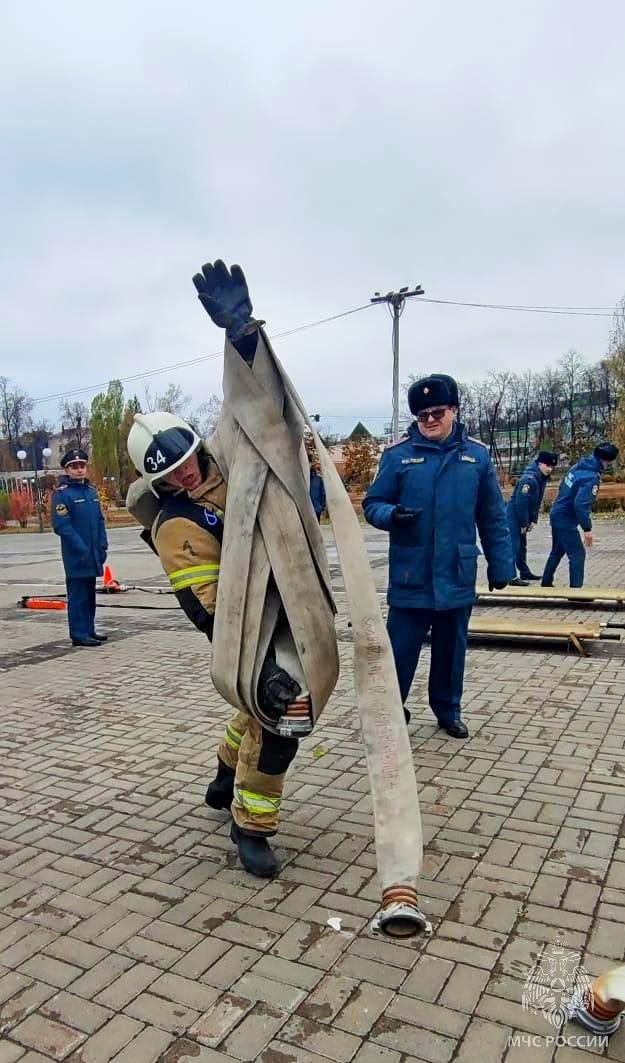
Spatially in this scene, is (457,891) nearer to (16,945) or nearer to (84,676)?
(16,945)

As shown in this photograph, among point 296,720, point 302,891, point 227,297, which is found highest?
point 227,297

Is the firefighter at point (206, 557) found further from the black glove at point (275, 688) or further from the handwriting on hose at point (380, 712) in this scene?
the handwriting on hose at point (380, 712)

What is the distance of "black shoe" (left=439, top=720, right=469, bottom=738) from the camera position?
468 centimetres

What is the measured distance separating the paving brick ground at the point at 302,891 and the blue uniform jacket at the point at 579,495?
12.2ft

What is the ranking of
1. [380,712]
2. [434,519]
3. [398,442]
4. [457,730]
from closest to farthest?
[380,712] → [434,519] → [398,442] → [457,730]

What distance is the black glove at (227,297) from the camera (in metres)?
2.77

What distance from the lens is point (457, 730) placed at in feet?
15.4

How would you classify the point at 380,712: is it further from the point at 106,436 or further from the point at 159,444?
the point at 106,436

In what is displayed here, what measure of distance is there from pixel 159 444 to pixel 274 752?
1.27 metres

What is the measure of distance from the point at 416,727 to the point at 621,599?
4040 mm

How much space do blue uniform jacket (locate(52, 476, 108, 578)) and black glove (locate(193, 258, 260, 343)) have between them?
5416 millimetres

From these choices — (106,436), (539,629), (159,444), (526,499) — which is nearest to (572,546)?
(526,499)

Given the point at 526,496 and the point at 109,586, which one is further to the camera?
the point at 109,586

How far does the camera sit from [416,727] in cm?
488
